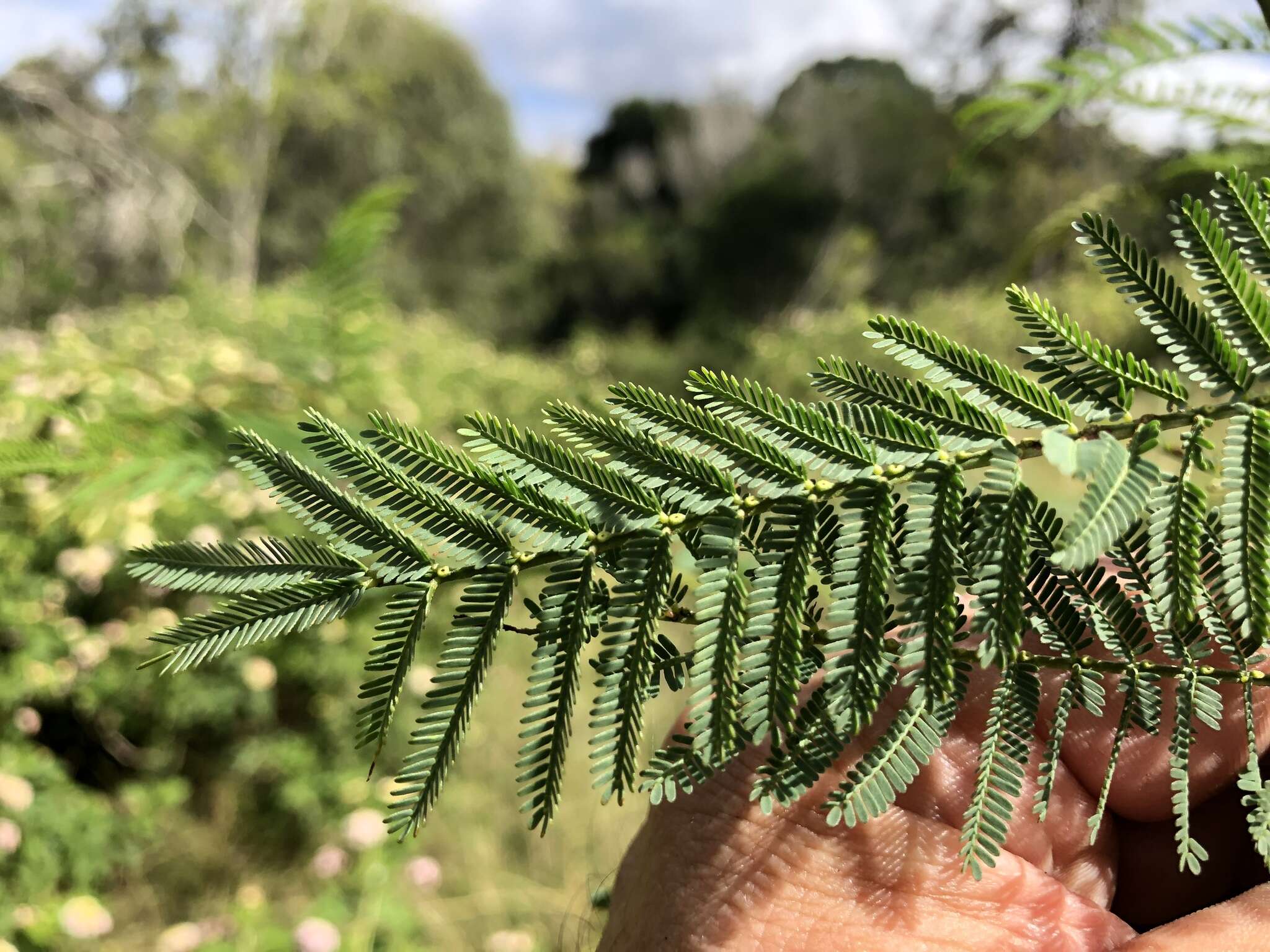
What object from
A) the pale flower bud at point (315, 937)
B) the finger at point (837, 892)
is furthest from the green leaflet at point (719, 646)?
the pale flower bud at point (315, 937)

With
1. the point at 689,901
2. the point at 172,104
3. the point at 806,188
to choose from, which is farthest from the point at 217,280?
the point at 689,901

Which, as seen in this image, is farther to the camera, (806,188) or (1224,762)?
(806,188)

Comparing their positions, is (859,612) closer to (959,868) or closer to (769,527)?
(769,527)

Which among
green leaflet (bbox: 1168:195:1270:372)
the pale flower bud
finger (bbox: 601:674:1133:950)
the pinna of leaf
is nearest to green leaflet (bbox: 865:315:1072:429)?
the pinna of leaf

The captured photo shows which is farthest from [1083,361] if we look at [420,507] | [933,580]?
[420,507]

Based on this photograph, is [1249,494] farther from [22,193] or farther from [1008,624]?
[22,193]

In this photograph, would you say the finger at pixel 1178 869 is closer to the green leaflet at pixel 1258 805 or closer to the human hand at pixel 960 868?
the human hand at pixel 960 868

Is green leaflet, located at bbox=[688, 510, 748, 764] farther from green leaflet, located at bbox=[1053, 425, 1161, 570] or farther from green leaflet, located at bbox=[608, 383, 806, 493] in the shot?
green leaflet, located at bbox=[1053, 425, 1161, 570]
